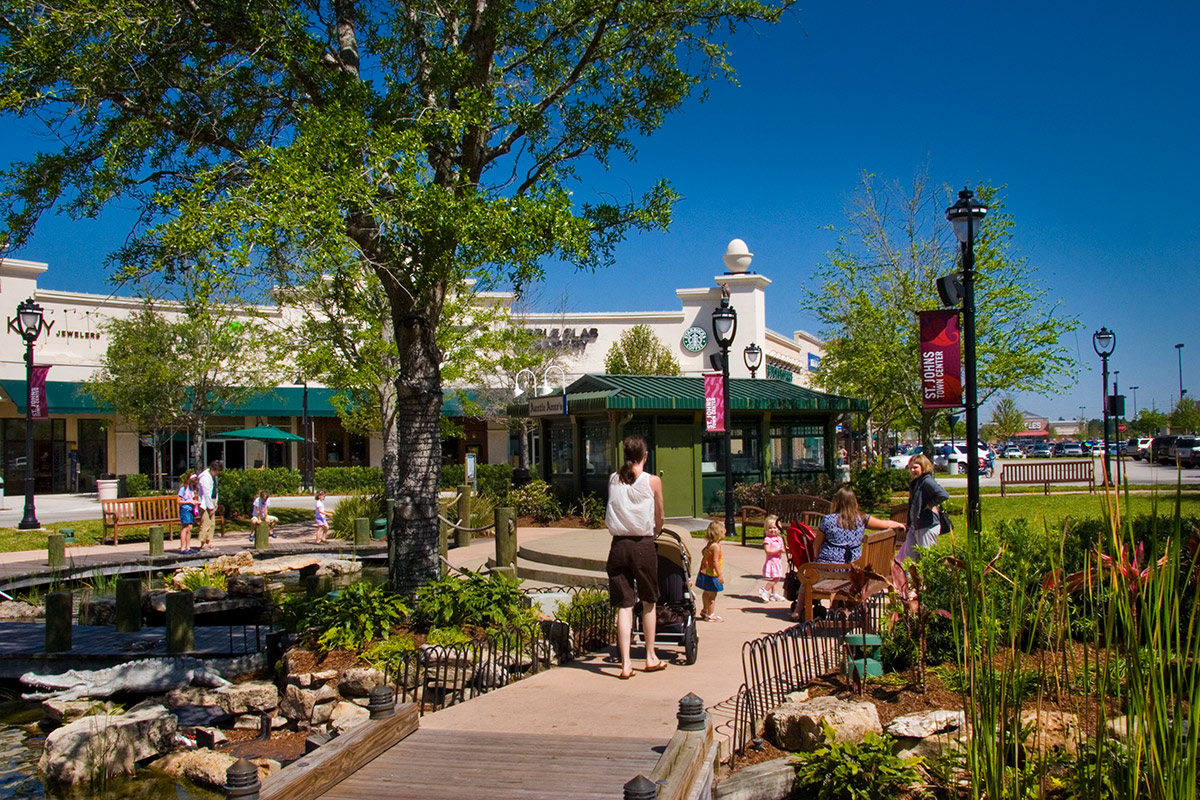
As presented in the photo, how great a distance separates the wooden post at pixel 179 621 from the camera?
9.66 m

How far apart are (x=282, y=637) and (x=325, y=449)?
36221mm

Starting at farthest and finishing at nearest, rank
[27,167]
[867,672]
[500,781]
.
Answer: [27,167], [867,672], [500,781]

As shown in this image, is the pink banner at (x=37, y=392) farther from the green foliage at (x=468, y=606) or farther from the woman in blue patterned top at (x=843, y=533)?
the woman in blue patterned top at (x=843, y=533)

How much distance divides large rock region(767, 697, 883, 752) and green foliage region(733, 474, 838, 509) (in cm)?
1415

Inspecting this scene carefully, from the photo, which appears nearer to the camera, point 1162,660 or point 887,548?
point 1162,660

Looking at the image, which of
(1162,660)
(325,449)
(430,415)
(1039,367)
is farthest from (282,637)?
(325,449)

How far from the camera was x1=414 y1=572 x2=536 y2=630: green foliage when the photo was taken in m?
7.96

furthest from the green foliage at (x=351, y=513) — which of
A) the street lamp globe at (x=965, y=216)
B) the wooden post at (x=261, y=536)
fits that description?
the street lamp globe at (x=965, y=216)

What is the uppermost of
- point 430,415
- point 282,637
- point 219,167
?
point 219,167

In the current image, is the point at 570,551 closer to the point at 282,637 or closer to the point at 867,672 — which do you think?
the point at 282,637

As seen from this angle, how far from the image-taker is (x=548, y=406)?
20844 millimetres

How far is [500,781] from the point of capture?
4.70m

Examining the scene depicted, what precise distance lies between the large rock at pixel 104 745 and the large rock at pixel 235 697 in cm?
55

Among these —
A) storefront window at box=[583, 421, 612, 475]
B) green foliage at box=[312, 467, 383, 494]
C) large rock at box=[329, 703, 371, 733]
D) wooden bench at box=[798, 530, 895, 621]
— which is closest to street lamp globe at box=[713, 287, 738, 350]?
storefront window at box=[583, 421, 612, 475]
